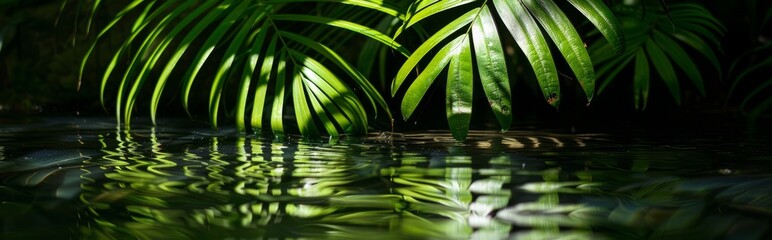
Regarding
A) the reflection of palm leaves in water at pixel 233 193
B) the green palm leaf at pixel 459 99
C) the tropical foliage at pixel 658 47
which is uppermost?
the tropical foliage at pixel 658 47

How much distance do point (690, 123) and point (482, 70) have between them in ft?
3.03

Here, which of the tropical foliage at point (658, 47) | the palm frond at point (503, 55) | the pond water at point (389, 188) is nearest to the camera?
the pond water at point (389, 188)

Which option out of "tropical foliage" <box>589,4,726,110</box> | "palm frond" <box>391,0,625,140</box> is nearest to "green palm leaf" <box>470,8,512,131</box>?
"palm frond" <box>391,0,625,140</box>

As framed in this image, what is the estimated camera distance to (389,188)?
111cm

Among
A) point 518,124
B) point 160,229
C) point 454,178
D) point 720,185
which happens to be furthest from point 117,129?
point 720,185

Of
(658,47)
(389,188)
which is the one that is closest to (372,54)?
(658,47)

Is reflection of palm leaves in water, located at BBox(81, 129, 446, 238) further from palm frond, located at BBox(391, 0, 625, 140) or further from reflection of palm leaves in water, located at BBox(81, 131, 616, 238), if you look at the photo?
palm frond, located at BBox(391, 0, 625, 140)

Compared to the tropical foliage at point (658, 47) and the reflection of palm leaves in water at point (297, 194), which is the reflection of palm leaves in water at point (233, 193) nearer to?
the reflection of palm leaves in water at point (297, 194)

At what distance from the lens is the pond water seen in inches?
34.8

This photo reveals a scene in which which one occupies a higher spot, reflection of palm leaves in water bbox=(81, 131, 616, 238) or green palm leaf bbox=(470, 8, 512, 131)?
green palm leaf bbox=(470, 8, 512, 131)

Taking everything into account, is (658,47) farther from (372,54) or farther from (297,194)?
(297,194)

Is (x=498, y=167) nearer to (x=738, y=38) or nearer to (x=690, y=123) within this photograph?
(x=690, y=123)

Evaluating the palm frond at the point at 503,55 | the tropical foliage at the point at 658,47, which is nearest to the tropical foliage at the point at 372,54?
the palm frond at the point at 503,55

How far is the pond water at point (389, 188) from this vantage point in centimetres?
88
